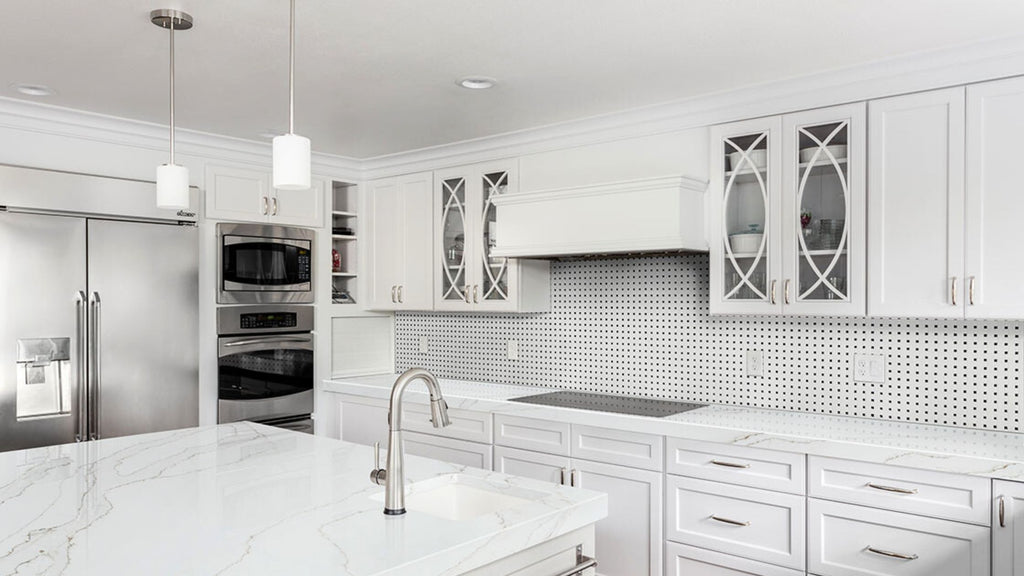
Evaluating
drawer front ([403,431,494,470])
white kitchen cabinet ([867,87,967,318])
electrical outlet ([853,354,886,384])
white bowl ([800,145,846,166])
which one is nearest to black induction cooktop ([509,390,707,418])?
drawer front ([403,431,494,470])

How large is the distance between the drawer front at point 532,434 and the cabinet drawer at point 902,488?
1098 mm

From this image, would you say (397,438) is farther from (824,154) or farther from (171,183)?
(824,154)

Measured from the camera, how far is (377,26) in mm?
2471

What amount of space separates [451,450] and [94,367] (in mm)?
Answer: 1769

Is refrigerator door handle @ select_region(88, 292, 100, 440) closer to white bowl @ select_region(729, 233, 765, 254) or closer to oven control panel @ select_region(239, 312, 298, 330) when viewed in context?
oven control panel @ select_region(239, 312, 298, 330)

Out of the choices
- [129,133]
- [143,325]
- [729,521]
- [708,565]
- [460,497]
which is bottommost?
[708,565]

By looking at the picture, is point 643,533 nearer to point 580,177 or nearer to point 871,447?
point 871,447

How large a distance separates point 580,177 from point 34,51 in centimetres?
235

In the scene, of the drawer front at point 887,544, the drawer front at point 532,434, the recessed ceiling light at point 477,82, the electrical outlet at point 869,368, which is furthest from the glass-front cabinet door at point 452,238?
the drawer front at point 887,544

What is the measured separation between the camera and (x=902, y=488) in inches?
97.5

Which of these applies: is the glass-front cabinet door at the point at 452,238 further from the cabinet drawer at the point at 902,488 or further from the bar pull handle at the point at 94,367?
the cabinet drawer at the point at 902,488

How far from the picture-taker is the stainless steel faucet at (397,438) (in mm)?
1648

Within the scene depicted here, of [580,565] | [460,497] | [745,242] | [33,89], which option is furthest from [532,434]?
[33,89]

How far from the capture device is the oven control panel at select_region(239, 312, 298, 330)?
420cm
